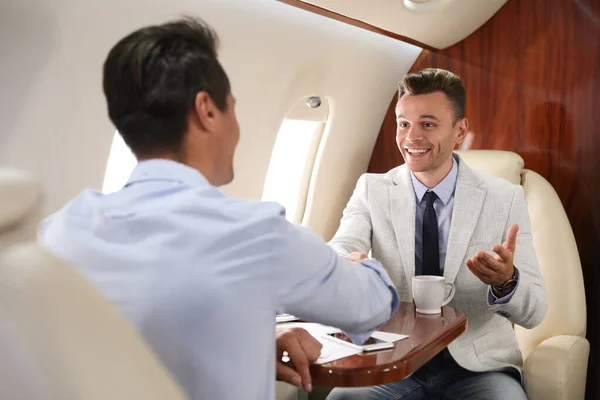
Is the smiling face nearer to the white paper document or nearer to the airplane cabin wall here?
the airplane cabin wall

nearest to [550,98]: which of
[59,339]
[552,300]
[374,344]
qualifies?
[552,300]

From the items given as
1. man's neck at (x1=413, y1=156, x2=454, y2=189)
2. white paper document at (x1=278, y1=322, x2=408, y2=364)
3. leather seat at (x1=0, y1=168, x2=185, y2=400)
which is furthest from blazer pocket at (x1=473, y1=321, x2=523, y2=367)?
leather seat at (x1=0, y1=168, x2=185, y2=400)

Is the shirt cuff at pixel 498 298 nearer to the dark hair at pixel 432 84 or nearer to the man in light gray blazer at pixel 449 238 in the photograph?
the man in light gray blazer at pixel 449 238

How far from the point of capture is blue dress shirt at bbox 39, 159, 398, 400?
108cm

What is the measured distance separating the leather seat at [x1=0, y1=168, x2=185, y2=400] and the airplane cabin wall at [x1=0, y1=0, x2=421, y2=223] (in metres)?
1.24

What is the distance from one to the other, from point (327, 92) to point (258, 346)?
2.27 m

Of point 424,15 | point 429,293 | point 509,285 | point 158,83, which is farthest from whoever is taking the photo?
point 424,15

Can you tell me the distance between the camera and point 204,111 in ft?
4.21

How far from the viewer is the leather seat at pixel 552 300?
2.33 metres

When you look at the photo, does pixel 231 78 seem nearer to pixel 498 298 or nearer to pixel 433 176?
pixel 433 176

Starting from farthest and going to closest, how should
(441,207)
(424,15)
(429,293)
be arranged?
1. (424,15)
2. (441,207)
3. (429,293)

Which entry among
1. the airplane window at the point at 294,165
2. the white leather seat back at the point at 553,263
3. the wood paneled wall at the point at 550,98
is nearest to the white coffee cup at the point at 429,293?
the white leather seat back at the point at 553,263

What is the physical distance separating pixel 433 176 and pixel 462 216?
0.22 meters

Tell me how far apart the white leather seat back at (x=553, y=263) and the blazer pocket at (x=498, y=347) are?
41cm
